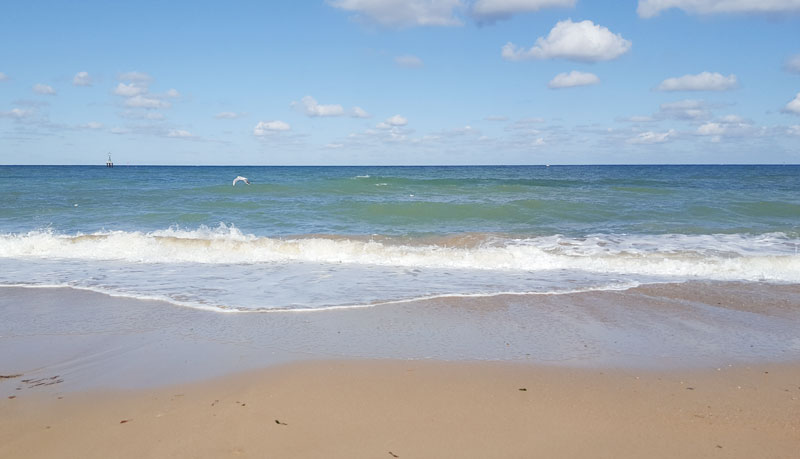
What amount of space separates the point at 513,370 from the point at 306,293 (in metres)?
3.67

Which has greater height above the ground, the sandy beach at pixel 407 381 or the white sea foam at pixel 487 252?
the white sea foam at pixel 487 252

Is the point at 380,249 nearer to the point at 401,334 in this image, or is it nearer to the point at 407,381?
the point at 401,334

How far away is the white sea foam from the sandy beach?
8.88 ft

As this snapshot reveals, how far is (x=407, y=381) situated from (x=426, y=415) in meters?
0.63

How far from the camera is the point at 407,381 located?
4.25 m

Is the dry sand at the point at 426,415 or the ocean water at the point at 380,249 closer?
the dry sand at the point at 426,415

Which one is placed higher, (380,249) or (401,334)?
(380,249)

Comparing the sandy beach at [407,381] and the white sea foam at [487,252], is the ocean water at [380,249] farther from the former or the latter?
the sandy beach at [407,381]

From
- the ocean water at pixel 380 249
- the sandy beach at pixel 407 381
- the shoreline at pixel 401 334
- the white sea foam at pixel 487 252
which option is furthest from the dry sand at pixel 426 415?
the white sea foam at pixel 487 252

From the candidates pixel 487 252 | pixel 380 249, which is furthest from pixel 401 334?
pixel 380 249

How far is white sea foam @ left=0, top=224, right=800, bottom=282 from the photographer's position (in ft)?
30.5

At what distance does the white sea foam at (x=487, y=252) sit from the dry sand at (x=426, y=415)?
4989mm

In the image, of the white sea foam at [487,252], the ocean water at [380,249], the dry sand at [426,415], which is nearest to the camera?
the dry sand at [426,415]

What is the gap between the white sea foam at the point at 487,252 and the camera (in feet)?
30.5
